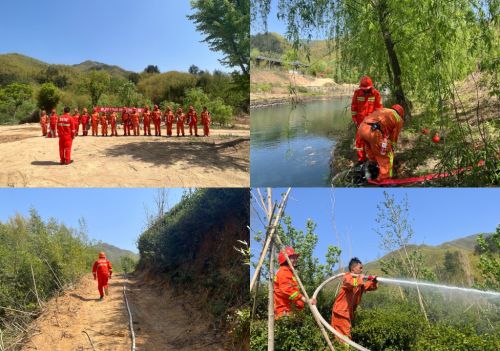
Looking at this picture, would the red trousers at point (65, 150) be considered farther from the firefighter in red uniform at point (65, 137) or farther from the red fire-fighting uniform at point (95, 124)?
the red fire-fighting uniform at point (95, 124)

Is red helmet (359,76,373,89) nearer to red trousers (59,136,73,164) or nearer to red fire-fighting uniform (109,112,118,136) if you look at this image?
red trousers (59,136,73,164)

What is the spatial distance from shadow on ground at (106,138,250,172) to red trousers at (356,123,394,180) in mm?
4095

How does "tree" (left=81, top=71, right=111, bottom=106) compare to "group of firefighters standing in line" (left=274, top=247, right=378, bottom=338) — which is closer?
"group of firefighters standing in line" (left=274, top=247, right=378, bottom=338)

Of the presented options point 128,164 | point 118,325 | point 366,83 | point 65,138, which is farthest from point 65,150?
point 366,83

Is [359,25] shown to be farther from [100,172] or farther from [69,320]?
[69,320]

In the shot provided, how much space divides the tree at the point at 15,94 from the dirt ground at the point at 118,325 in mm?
17136

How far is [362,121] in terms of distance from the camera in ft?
18.6

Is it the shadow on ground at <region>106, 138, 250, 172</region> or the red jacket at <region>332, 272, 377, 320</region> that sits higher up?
the shadow on ground at <region>106, 138, 250, 172</region>

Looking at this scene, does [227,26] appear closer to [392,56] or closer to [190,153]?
[190,153]

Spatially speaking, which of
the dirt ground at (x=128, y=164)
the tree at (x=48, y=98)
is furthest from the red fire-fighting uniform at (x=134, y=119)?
the tree at (x=48, y=98)

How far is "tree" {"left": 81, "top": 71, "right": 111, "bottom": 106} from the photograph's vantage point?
2434 centimetres

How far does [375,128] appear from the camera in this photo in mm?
5242

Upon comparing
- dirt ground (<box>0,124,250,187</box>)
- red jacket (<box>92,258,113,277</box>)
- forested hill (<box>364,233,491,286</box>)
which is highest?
dirt ground (<box>0,124,250,187</box>)

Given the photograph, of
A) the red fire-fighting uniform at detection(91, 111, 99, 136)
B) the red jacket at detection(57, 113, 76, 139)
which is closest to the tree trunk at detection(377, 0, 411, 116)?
the red jacket at detection(57, 113, 76, 139)
